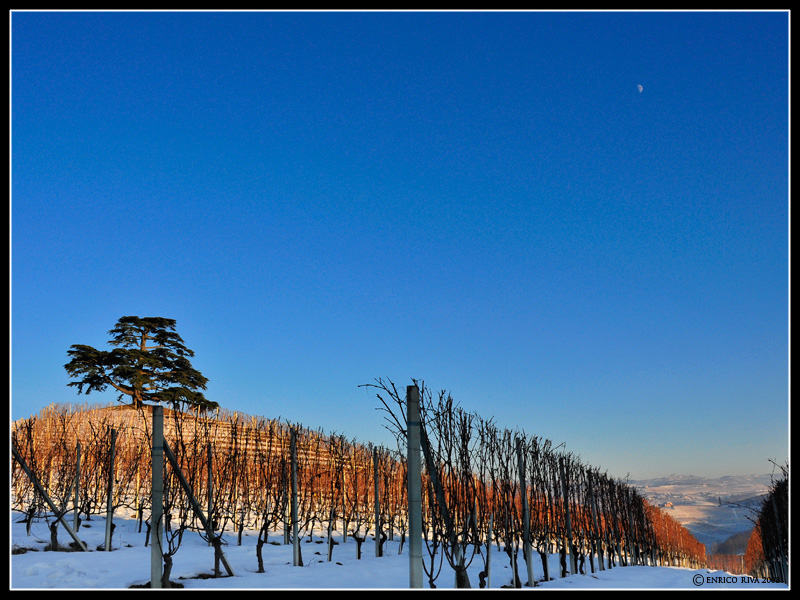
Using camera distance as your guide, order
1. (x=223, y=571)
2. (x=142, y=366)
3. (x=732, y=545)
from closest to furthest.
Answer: (x=223, y=571), (x=142, y=366), (x=732, y=545)

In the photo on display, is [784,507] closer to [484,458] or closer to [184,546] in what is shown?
[484,458]

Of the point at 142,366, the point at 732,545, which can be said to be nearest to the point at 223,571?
the point at 142,366

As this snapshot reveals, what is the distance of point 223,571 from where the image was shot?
941cm

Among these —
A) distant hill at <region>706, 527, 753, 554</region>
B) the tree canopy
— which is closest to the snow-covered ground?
the tree canopy

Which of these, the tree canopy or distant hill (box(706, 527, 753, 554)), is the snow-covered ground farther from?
distant hill (box(706, 527, 753, 554))

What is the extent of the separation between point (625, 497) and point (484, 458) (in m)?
16.0

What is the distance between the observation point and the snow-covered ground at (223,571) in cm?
824

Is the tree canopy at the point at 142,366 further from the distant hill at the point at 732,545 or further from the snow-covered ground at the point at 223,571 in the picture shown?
the distant hill at the point at 732,545

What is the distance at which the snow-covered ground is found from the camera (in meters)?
8.24

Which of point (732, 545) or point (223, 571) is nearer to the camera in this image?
point (223, 571)

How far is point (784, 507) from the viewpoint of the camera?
17.3 m

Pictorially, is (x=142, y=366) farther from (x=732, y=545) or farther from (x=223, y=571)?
(x=732, y=545)

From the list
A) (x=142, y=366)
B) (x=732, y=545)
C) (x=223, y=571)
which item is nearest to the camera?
(x=223, y=571)

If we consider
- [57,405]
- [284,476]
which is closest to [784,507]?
[284,476]
